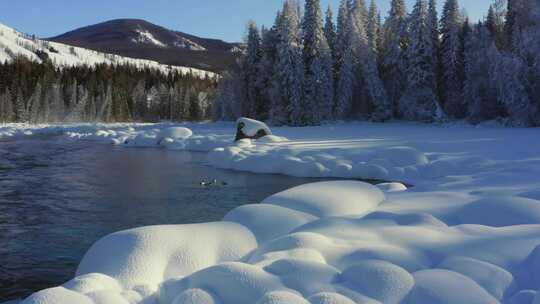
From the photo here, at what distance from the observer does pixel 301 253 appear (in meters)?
5.83

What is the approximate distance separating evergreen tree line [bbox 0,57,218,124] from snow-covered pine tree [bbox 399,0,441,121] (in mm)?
40253

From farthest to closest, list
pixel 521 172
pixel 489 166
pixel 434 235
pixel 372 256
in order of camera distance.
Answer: pixel 489 166
pixel 521 172
pixel 434 235
pixel 372 256

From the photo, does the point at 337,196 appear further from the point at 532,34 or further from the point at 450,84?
the point at 450,84

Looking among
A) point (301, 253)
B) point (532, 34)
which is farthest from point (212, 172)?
point (532, 34)

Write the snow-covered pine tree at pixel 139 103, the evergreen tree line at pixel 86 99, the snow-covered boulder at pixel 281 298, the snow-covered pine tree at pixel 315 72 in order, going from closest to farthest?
the snow-covered boulder at pixel 281 298 < the snow-covered pine tree at pixel 315 72 < the evergreen tree line at pixel 86 99 < the snow-covered pine tree at pixel 139 103

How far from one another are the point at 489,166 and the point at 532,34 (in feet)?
66.2

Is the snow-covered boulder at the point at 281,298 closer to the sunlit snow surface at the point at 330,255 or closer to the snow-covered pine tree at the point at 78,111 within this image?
the sunlit snow surface at the point at 330,255

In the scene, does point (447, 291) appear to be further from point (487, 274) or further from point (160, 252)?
point (160, 252)

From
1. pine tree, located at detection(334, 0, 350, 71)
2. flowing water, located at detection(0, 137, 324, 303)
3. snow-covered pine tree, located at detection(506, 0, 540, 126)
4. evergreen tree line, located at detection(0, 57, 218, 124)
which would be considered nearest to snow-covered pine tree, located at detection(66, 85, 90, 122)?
evergreen tree line, located at detection(0, 57, 218, 124)

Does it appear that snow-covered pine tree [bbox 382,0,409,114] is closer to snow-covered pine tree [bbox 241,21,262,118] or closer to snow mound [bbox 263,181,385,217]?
snow-covered pine tree [bbox 241,21,262,118]


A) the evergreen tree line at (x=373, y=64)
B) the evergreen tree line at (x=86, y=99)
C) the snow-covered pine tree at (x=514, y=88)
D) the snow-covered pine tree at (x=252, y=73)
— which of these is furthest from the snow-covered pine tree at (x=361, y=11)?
the evergreen tree line at (x=86, y=99)

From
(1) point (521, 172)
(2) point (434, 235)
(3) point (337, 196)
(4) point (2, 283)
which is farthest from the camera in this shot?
(1) point (521, 172)

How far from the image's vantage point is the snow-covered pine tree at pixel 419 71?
4316 cm

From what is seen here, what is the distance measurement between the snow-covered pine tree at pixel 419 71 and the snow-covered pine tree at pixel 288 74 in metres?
9.21
